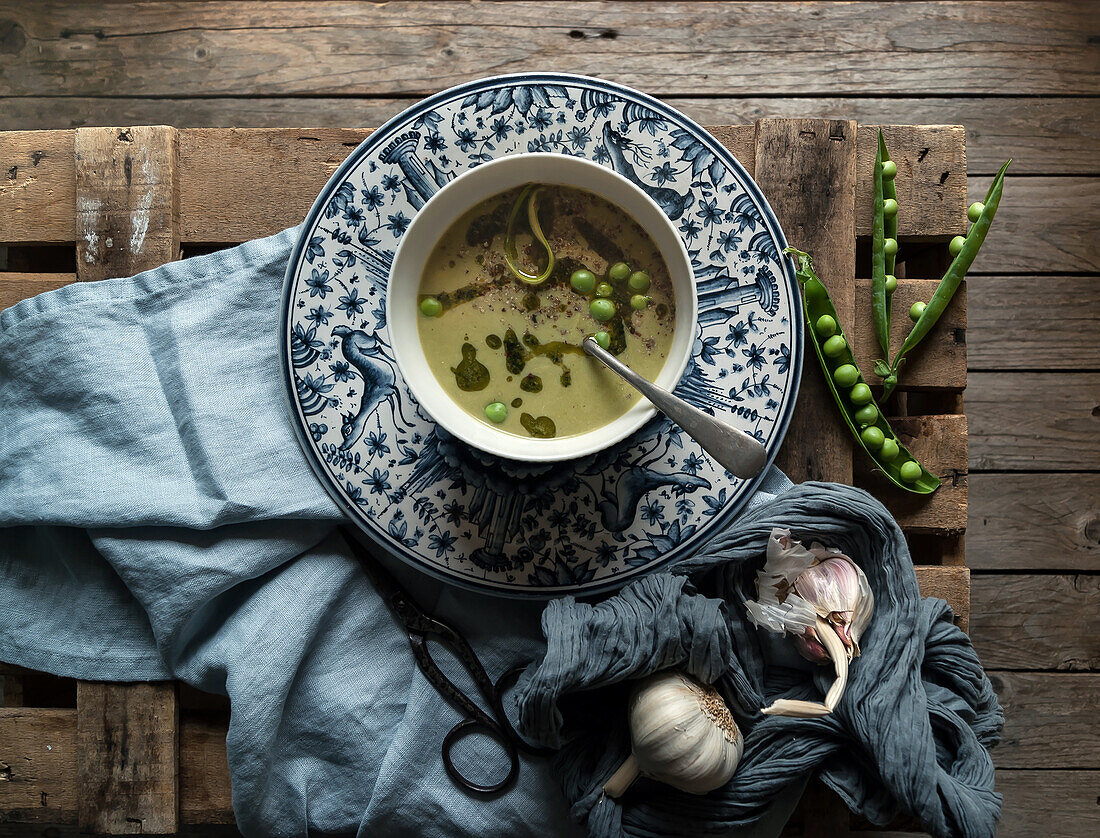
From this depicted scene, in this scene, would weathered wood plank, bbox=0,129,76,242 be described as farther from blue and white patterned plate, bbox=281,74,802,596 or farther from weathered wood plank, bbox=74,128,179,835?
blue and white patterned plate, bbox=281,74,802,596

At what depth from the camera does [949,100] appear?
1831 millimetres

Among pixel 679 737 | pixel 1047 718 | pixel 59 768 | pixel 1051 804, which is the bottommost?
pixel 1051 804

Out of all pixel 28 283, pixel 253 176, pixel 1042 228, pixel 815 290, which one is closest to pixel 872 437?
pixel 815 290

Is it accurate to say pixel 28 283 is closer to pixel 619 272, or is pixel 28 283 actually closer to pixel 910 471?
pixel 619 272

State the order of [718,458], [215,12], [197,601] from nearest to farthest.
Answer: [718,458] → [197,601] → [215,12]

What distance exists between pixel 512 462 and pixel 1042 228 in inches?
56.2

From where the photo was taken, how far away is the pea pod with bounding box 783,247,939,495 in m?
1.28

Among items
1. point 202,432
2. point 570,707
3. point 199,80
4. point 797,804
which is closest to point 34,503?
point 202,432

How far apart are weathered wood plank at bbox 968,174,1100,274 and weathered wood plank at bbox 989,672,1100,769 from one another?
927 millimetres

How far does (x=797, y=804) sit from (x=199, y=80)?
6.15 feet

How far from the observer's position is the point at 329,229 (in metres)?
1.21

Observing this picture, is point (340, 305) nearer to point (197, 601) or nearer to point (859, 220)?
point (197, 601)

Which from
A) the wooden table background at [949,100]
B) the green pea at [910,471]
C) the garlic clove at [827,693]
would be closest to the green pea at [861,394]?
the green pea at [910,471]

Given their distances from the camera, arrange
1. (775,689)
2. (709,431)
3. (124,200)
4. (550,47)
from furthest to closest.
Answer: (550,47) → (124,200) → (775,689) → (709,431)
